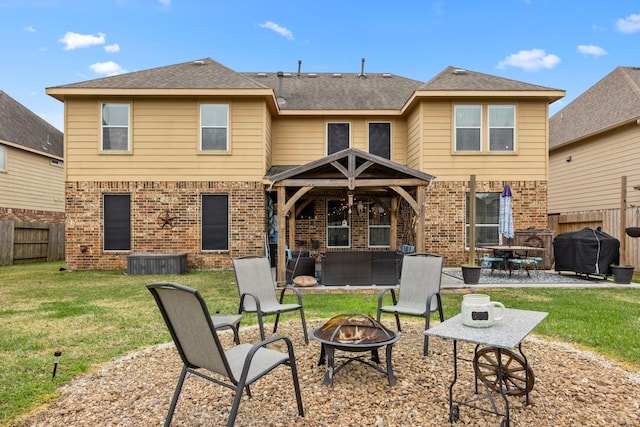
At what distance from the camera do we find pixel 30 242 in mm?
15953

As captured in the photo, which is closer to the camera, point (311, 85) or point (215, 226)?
point (215, 226)

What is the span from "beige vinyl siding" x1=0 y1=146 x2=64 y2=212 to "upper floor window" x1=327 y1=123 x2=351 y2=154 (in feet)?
40.9

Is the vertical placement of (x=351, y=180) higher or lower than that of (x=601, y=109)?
lower

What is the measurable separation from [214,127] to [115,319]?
752cm

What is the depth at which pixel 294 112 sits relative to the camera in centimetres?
1332

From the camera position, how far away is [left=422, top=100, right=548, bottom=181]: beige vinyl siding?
12.3 meters

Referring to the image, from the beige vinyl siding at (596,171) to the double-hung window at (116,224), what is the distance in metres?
15.3

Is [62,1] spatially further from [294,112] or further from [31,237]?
[31,237]

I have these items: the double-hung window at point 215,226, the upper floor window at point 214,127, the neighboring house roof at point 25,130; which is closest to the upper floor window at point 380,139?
the upper floor window at point 214,127

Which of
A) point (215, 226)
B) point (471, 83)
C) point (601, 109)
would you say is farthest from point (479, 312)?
point (601, 109)

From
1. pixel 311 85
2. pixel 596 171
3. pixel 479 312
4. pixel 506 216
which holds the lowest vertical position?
pixel 479 312

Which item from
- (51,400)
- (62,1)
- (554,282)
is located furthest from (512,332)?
(62,1)

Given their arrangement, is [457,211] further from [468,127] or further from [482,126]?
[482,126]

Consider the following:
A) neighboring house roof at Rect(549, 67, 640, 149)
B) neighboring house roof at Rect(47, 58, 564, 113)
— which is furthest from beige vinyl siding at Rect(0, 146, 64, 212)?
neighboring house roof at Rect(549, 67, 640, 149)
